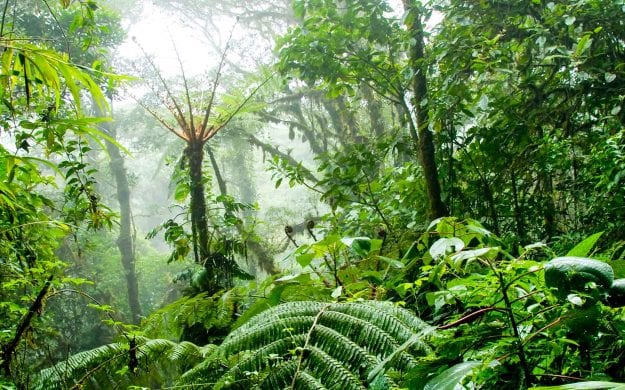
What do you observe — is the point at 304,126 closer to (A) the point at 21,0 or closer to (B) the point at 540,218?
(A) the point at 21,0

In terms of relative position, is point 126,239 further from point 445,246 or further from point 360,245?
point 445,246

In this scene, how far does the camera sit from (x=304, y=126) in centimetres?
1120

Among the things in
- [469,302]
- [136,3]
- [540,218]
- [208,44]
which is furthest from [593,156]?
[136,3]

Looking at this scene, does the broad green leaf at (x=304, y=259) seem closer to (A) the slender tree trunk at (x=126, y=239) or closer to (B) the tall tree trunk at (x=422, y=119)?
(B) the tall tree trunk at (x=422, y=119)

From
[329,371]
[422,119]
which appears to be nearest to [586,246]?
[329,371]

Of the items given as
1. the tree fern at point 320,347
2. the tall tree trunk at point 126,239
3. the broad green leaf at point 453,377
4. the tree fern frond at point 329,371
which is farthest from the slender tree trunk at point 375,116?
the tall tree trunk at point 126,239

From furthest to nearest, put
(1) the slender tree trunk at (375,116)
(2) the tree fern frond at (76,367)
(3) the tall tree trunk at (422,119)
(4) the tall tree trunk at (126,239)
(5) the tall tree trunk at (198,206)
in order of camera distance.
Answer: (4) the tall tree trunk at (126,239) → (1) the slender tree trunk at (375,116) → (5) the tall tree trunk at (198,206) → (3) the tall tree trunk at (422,119) → (2) the tree fern frond at (76,367)

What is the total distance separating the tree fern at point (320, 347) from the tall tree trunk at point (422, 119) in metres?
1.48

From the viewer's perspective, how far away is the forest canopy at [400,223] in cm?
70

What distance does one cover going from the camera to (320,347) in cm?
81

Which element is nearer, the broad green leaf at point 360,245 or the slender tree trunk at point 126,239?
the broad green leaf at point 360,245

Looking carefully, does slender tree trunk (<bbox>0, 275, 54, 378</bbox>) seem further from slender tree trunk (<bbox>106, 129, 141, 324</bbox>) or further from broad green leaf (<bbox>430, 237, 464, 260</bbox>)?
slender tree trunk (<bbox>106, 129, 141, 324</bbox>)

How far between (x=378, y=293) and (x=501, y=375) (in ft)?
1.80

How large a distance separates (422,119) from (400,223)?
69 centimetres
